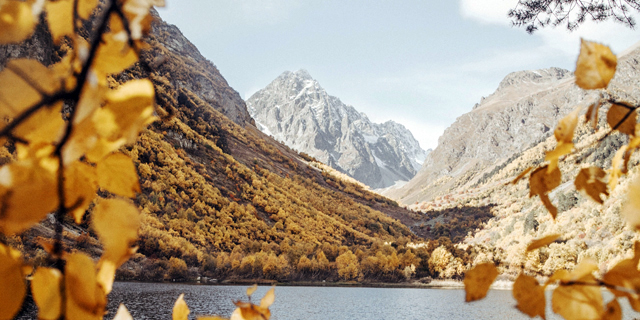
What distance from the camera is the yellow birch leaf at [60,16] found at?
234mm

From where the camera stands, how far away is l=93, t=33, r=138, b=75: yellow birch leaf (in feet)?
0.73

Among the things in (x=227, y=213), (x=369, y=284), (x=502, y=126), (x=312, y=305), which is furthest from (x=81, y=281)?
(x=502, y=126)

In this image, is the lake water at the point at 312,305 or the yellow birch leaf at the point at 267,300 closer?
the yellow birch leaf at the point at 267,300

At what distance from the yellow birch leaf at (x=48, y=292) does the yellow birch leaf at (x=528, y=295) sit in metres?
0.33

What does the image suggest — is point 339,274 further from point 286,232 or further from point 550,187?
point 550,187

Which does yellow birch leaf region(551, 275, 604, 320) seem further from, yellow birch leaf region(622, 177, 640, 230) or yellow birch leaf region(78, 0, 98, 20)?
yellow birch leaf region(78, 0, 98, 20)

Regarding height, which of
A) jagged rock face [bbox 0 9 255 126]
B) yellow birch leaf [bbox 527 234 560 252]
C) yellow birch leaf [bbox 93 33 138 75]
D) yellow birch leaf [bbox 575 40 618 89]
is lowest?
yellow birch leaf [bbox 527 234 560 252]

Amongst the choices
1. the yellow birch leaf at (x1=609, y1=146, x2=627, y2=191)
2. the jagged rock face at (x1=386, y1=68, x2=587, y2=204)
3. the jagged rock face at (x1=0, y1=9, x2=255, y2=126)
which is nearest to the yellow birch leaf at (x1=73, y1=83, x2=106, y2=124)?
the yellow birch leaf at (x1=609, y1=146, x2=627, y2=191)

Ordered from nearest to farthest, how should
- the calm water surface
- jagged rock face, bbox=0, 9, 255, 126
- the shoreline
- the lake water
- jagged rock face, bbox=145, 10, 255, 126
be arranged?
1. the lake water
2. the calm water surface
3. the shoreline
4. jagged rock face, bbox=0, 9, 255, 126
5. jagged rock face, bbox=145, 10, 255, 126

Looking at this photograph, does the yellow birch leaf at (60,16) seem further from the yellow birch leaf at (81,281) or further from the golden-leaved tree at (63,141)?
the yellow birch leaf at (81,281)

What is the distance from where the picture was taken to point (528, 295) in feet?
1.04

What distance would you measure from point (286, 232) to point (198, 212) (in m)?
6.72

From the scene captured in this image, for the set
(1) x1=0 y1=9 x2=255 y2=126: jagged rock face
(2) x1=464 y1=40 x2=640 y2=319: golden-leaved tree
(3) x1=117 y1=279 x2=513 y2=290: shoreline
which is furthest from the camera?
(1) x1=0 y1=9 x2=255 y2=126: jagged rock face

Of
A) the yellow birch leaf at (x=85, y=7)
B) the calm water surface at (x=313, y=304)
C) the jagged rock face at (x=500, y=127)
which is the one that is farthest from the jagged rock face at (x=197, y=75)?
the jagged rock face at (x=500, y=127)
